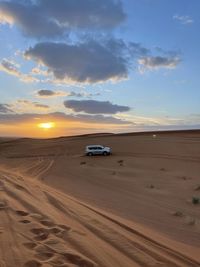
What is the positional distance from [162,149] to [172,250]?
175 feet

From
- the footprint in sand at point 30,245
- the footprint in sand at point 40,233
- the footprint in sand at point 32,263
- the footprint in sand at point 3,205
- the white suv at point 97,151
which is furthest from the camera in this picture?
the white suv at point 97,151

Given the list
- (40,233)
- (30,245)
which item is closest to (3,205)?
(40,233)

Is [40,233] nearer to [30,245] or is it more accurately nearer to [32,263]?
[30,245]

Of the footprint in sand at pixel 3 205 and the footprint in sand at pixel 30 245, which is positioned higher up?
the footprint in sand at pixel 3 205

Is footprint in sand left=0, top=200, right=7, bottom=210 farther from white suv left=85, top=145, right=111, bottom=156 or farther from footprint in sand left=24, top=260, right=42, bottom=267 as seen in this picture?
white suv left=85, top=145, right=111, bottom=156

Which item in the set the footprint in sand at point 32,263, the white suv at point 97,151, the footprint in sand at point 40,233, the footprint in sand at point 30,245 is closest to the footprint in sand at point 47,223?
the footprint in sand at point 40,233

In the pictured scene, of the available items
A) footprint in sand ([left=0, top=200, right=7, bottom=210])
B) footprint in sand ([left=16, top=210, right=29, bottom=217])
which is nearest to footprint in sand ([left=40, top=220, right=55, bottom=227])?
footprint in sand ([left=16, top=210, right=29, bottom=217])

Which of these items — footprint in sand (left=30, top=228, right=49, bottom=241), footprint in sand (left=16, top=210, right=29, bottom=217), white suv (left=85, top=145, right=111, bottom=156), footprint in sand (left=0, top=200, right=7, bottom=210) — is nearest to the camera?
footprint in sand (left=30, top=228, right=49, bottom=241)

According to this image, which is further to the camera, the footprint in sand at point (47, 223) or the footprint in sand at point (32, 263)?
the footprint in sand at point (47, 223)

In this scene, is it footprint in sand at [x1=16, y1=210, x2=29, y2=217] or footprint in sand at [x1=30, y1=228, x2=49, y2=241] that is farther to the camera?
footprint in sand at [x1=16, y1=210, x2=29, y2=217]

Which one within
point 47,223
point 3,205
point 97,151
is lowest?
point 97,151

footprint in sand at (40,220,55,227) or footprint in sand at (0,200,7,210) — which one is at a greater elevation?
footprint in sand at (0,200,7,210)

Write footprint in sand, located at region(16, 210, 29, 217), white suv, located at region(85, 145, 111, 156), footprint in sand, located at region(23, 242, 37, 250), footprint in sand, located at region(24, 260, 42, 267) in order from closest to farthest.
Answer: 1. footprint in sand, located at region(24, 260, 42, 267)
2. footprint in sand, located at region(23, 242, 37, 250)
3. footprint in sand, located at region(16, 210, 29, 217)
4. white suv, located at region(85, 145, 111, 156)

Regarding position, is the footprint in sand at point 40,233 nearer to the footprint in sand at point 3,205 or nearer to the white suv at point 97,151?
the footprint in sand at point 3,205
